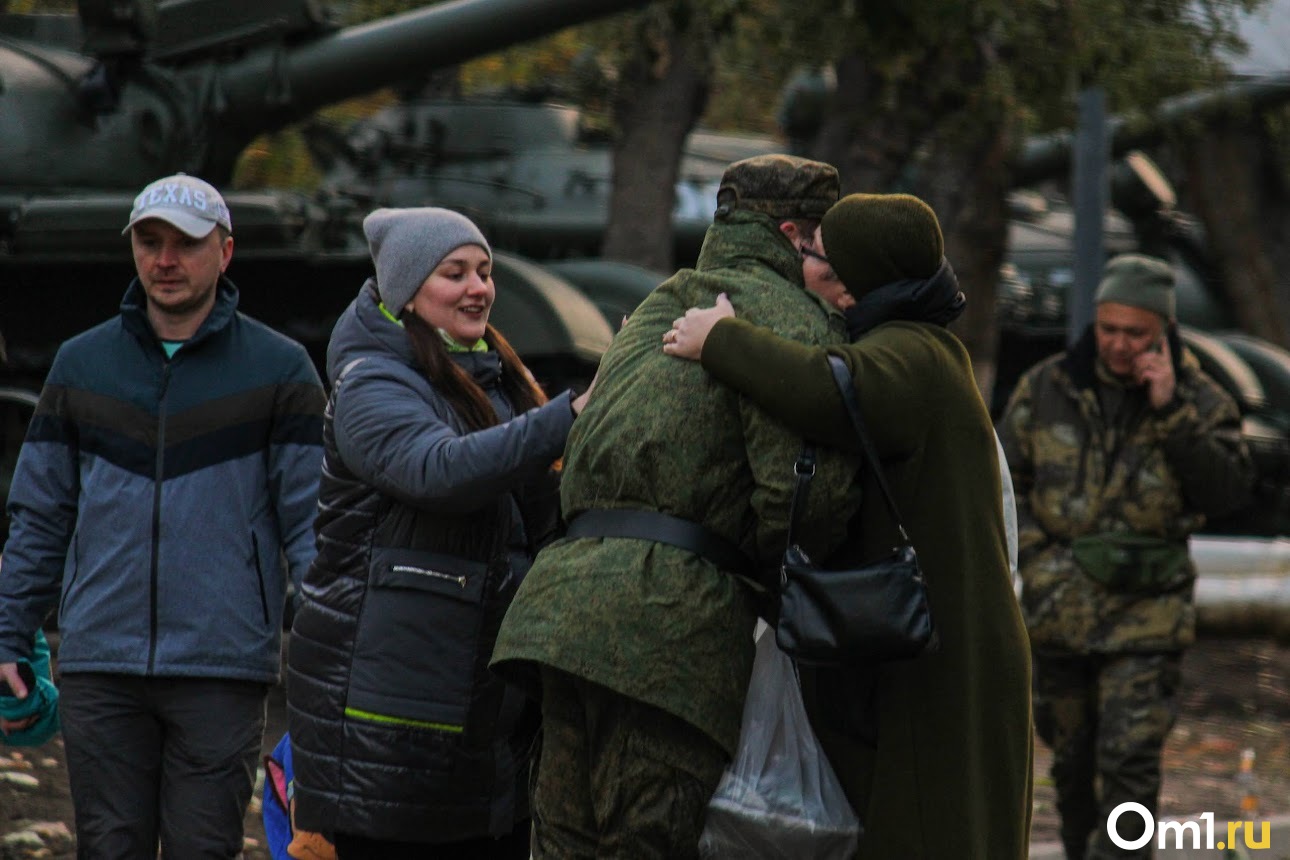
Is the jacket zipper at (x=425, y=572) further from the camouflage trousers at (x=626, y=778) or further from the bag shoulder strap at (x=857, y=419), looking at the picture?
the bag shoulder strap at (x=857, y=419)

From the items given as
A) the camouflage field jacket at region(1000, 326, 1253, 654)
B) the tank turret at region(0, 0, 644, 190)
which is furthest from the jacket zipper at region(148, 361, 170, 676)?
the tank turret at region(0, 0, 644, 190)

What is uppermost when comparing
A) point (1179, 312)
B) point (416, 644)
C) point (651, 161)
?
point (416, 644)

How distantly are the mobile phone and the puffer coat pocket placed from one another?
1023 millimetres

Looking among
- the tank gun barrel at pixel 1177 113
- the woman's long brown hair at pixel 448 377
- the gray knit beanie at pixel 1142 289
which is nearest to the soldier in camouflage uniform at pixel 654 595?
the woman's long brown hair at pixel 448 377

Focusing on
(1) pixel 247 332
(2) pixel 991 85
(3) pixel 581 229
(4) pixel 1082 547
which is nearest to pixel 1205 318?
(3) pixel 581 229

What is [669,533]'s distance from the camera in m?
4.05

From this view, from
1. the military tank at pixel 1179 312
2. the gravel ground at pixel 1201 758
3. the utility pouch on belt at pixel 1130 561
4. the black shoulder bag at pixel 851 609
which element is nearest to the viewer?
the black shoulder bag at pixel 851 609

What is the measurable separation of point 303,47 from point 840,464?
891 centimetres

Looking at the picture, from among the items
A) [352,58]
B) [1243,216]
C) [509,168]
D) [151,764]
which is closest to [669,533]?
[151,764]

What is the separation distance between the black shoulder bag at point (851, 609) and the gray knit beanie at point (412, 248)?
3.56 feet

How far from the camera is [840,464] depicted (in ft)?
13.2

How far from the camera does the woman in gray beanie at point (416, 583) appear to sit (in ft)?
14.6

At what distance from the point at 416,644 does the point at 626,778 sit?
652mm

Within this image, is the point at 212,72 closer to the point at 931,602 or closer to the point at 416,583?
the point at 416,583
